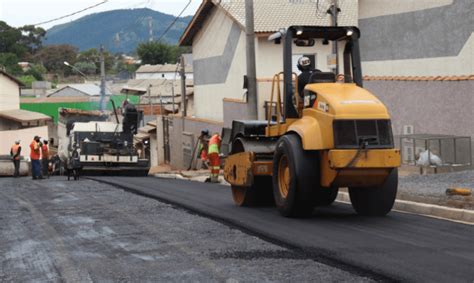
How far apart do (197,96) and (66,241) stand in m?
35.8

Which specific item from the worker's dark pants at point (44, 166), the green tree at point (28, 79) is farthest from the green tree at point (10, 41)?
the worker's dark pants at point (44, 166)

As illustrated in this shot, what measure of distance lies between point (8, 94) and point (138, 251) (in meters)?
55.4

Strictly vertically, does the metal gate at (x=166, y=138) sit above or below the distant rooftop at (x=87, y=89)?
below

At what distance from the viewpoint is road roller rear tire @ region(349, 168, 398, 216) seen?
1220 cm

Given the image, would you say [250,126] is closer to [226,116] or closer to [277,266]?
[277,266]

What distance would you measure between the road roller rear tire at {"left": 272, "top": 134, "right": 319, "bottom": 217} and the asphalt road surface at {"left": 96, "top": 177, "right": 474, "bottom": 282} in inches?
8.5

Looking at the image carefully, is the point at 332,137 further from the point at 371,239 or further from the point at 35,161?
the point at 35,161

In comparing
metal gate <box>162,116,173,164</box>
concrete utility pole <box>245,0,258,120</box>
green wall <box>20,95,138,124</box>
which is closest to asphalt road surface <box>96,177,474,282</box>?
concrete utility pole <box>245,0,258,120</box>

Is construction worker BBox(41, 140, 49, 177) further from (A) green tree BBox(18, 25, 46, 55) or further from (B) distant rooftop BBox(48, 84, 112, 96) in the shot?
(A) green tree BBox(18, 25, 46, 55)

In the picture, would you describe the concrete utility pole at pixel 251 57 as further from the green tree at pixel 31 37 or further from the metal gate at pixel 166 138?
the green tree at pixel 31 37

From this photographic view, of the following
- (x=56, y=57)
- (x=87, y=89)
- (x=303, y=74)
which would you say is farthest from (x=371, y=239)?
(x=56, y=57)

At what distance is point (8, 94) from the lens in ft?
204

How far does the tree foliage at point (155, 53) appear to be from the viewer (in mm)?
135750

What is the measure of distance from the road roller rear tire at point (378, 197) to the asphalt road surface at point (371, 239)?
0.17 metres
